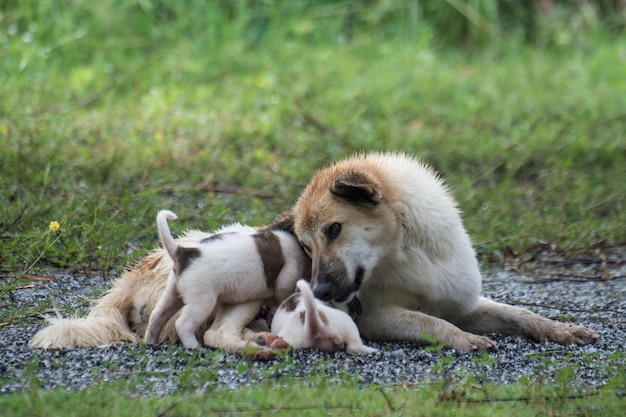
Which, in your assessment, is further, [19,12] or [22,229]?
[19,12]

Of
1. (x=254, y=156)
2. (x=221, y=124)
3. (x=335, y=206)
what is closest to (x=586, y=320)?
(x=335, y=206)

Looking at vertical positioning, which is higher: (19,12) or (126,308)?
(19,12)

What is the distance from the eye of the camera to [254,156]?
9.52 m

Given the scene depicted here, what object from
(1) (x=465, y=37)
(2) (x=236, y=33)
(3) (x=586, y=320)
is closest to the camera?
(3) (x=586, y=320)

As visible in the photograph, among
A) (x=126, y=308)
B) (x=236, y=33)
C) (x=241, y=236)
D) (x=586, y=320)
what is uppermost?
(x=236, y=33)

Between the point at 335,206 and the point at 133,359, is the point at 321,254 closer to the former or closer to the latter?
the point at 335,206

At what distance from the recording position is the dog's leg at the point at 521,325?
5570 millimetres

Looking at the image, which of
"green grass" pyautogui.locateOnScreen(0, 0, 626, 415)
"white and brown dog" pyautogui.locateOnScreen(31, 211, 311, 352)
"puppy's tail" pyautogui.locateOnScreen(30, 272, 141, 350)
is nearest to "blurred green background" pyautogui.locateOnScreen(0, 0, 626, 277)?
"green grass" pyautogui.locateOnScreen(0, 0, 626, 415)

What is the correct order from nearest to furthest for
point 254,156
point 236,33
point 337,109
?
point 254,156, point 337,109, point 236,33

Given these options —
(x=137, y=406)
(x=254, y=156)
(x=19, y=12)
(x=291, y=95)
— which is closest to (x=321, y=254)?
(x=137, y=406)

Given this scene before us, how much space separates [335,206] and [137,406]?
5.91 ft

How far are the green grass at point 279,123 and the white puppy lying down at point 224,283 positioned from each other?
0.82 m

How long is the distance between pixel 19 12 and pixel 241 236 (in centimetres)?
657

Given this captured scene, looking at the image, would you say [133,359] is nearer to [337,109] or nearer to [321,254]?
[321,254]
